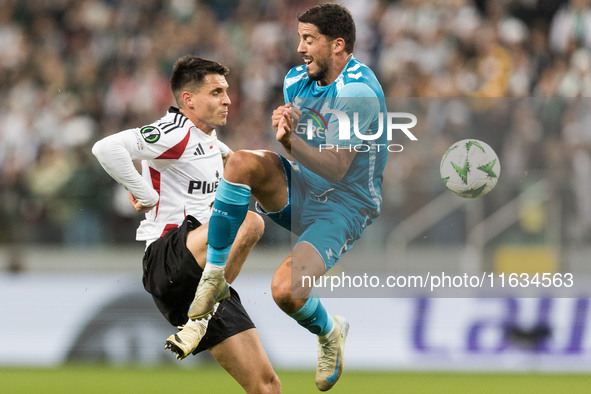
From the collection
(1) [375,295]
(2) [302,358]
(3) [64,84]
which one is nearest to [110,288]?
(2) [302,358]

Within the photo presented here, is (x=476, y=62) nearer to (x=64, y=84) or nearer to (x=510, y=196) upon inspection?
(x=510, y=196)

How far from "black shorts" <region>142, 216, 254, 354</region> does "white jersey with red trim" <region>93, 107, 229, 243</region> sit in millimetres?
126

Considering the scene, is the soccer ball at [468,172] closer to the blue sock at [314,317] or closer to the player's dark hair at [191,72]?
the blue sock at [314,317]

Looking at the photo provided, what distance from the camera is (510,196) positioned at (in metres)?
10.3

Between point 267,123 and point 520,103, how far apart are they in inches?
123

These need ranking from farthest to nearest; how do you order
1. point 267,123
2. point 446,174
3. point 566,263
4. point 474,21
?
point 474,21 < point 267,123 < point 566,263 < point 446,174

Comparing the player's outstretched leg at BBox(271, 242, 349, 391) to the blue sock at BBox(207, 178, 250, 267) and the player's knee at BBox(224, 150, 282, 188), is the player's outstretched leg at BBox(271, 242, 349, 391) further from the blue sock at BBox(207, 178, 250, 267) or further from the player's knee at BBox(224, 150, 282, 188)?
the player's knee at BBox(224, 150, 282, 188)

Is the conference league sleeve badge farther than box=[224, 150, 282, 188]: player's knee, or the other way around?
the conference league sleeve badge

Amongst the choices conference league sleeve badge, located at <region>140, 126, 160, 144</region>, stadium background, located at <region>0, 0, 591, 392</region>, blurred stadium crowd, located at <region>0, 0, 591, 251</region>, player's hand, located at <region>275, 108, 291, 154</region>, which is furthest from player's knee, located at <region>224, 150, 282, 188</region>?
blurred stadium crowd, located at <region>0, 0, 591, 251</region>

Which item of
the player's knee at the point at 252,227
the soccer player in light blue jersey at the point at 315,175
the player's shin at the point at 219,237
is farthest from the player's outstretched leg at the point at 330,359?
the player's shin at the point at 219,237

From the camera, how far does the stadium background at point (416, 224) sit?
1023 cm

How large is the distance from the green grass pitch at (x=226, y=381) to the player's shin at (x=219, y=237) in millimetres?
3614

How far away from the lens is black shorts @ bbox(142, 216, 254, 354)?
6211 mm

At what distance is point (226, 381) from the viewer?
10141 mm
